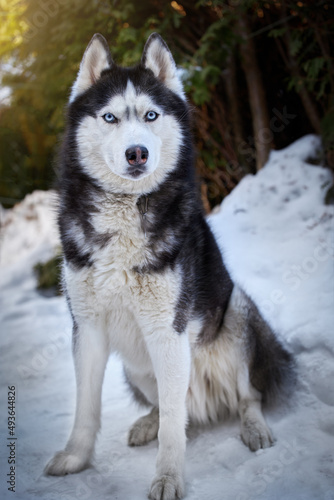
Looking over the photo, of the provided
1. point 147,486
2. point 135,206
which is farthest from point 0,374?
point 135,206

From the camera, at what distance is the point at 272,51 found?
520 cm

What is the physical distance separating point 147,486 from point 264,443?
0.66 m

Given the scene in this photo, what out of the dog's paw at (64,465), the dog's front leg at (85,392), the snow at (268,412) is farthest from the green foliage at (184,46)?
the dog's paw at (64,465)

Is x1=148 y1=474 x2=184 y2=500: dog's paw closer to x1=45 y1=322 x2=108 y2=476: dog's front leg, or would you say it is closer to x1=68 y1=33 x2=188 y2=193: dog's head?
x1=45 y1=322 x2=108 y2=476: dog's front leg

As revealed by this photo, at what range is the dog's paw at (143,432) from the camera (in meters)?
2.50

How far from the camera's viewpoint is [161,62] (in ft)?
7.84

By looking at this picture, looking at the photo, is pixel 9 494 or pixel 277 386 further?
pixel 277 386

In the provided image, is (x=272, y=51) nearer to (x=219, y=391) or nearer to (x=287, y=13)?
(x=287, y=13)

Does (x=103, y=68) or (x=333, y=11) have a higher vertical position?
(x=333, y=11)

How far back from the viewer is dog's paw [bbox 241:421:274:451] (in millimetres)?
2211

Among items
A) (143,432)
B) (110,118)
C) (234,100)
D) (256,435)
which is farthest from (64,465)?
(234,100)

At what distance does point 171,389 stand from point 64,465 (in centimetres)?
69

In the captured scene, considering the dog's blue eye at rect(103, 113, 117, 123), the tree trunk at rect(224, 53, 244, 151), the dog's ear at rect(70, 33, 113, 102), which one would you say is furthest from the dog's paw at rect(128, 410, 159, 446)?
the tree trunk at rect(224, 53, 244, 151)

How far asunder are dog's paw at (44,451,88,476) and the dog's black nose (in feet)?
5.03
